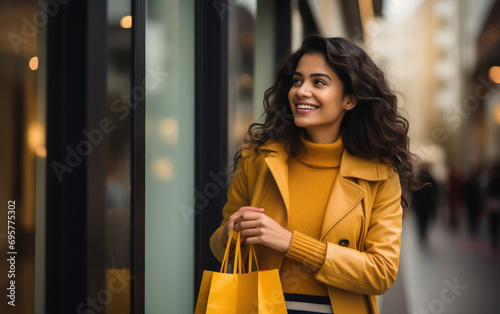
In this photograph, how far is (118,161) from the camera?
2.07m

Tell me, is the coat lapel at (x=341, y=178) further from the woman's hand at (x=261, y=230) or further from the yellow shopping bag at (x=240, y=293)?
the yellow shopping bag at (x=240, y=293)

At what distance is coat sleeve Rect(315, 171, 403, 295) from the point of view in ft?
5.60

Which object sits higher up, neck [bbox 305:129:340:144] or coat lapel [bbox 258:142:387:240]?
neck [bbox 305:129:340:144]

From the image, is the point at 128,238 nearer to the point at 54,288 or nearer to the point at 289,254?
the point at 54,288

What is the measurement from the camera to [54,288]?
1.73 meters

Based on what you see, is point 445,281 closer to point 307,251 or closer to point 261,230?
point 307,251

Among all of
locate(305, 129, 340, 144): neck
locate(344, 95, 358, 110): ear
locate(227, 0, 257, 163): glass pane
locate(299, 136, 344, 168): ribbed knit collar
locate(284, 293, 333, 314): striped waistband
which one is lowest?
locate(284, 293, 333, 314): striped waistband

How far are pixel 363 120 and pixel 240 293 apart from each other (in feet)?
3.02

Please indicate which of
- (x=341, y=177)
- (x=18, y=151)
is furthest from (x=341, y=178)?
(x=18, y=151)

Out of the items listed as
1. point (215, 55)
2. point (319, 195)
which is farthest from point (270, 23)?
point (319, 195)

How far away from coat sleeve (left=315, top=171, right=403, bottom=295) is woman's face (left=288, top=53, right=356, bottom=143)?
0.45m

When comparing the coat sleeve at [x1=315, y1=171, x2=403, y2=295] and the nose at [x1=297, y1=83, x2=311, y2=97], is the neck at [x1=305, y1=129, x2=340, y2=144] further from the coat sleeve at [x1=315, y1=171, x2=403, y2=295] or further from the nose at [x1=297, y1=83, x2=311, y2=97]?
the coat sleeve at [x1=315, y1=171, x2=403, y2=295]

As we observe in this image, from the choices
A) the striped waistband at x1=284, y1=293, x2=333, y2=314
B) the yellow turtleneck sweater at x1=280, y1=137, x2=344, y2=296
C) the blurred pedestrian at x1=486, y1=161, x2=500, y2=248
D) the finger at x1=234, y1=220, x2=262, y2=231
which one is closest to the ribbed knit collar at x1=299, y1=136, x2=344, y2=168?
the yellow turtleneck sweater at x1=280, y1=137, x2=344, y2=296

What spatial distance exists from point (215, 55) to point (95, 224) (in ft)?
5.79
